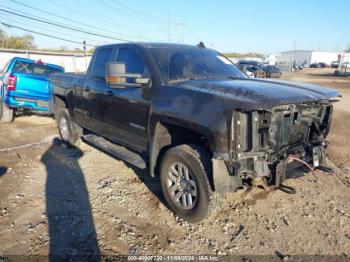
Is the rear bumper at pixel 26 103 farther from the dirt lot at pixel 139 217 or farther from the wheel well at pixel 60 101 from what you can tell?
the dirt lot at pixel 139 217

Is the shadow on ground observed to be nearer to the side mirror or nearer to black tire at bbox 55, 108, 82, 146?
black tire at bbox 55, 108, 82, 146

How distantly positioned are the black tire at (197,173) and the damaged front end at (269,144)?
0.70 ft

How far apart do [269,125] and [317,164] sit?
3.41ft

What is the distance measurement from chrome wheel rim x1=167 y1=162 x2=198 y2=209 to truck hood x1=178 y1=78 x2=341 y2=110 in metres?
0.96

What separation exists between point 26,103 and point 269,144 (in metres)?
7.77

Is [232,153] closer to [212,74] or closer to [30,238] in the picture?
[212,74]

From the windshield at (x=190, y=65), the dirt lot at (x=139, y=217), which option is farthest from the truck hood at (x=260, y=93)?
the dirt lot at (x=139, y=217)

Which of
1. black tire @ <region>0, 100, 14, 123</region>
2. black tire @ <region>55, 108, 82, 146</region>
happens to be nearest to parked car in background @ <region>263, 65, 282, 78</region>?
black tire @ <region>0, 100, 14, 123</region>

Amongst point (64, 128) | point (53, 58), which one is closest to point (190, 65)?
point (64, 128)

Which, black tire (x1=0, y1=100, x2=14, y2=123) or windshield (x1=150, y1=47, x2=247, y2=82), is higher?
windshield (x1=150, y1=47, x2=247, y2=82)

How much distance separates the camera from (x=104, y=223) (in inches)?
142

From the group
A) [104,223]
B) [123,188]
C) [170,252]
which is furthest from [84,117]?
[170,252]

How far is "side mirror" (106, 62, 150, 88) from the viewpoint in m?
3.59
